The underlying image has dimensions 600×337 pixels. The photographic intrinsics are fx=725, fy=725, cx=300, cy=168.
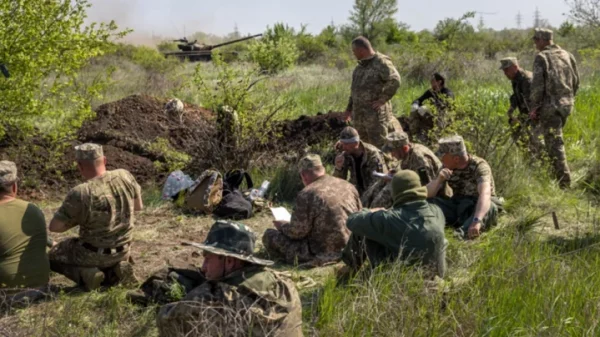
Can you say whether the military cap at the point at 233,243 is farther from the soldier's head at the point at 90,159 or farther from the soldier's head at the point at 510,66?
the soldier's head at the point at 510,66

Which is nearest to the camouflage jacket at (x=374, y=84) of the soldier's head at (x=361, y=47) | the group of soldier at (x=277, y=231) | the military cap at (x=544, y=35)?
the soldier's head at (x=361, y=47)

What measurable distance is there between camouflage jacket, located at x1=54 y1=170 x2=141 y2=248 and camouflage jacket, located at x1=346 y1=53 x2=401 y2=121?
4.19 meters

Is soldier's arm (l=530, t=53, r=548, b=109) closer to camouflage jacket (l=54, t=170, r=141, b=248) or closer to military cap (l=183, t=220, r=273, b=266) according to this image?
camouflage jacket (l=54, t=170, r=141, b=248)

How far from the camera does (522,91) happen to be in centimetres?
992

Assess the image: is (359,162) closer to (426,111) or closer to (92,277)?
(426,111)

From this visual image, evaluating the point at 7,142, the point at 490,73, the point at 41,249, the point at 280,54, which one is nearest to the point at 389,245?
the point at 41,249

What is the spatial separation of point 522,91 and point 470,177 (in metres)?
3.20

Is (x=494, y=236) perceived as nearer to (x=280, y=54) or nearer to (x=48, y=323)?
(x=48, y=323)

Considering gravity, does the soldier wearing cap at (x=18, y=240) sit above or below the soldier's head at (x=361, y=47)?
below

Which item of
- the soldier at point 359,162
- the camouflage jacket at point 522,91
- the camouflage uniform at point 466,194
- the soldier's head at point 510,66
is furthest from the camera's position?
the camouflage jacket at point 522,91

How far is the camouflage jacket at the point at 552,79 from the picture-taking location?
8.97m

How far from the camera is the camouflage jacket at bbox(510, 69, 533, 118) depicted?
32.2 feet

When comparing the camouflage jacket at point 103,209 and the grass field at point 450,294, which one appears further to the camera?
the camouflage jacket at point 103,209

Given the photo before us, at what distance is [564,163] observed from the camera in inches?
355
